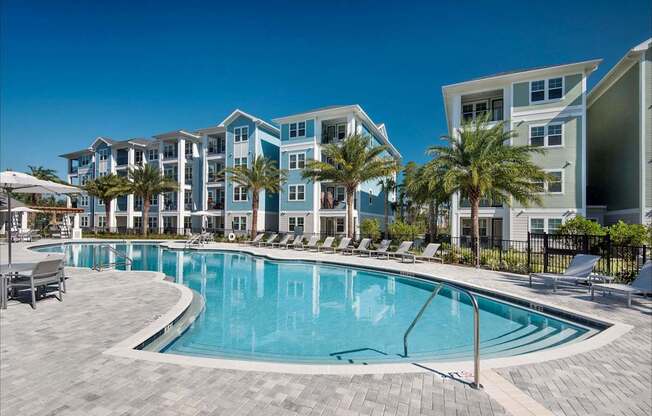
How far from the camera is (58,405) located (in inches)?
132

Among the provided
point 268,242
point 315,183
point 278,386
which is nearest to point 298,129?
point 315,183

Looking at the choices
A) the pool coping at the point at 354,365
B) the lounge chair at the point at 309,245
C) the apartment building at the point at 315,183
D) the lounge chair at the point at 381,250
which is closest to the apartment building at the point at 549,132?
the lounge chair at the point at 381,250

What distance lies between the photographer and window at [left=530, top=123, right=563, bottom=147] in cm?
2231

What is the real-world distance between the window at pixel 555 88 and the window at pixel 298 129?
2065 cm

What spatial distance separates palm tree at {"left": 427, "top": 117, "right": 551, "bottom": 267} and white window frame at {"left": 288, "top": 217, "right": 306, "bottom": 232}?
16332mm

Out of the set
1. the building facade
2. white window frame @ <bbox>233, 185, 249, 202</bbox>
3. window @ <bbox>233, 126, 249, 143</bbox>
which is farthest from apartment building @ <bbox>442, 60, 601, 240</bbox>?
window @ <bbox>233, 126, 249, 143</bbox>

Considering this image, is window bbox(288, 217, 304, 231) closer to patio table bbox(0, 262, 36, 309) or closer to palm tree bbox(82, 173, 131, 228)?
palm tree bbox(82, 173, 131, 228)

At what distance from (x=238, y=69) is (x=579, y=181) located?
2878cm

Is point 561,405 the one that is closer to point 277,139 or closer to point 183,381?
point 183,381

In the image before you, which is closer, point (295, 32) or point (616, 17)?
point (616, 17)

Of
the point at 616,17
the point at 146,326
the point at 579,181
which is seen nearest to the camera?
the point at 146,326

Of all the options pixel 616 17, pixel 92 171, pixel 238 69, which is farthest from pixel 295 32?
pixel 92 171

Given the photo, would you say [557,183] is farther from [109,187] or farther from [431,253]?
[109,187]

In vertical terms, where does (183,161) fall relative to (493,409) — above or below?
above
